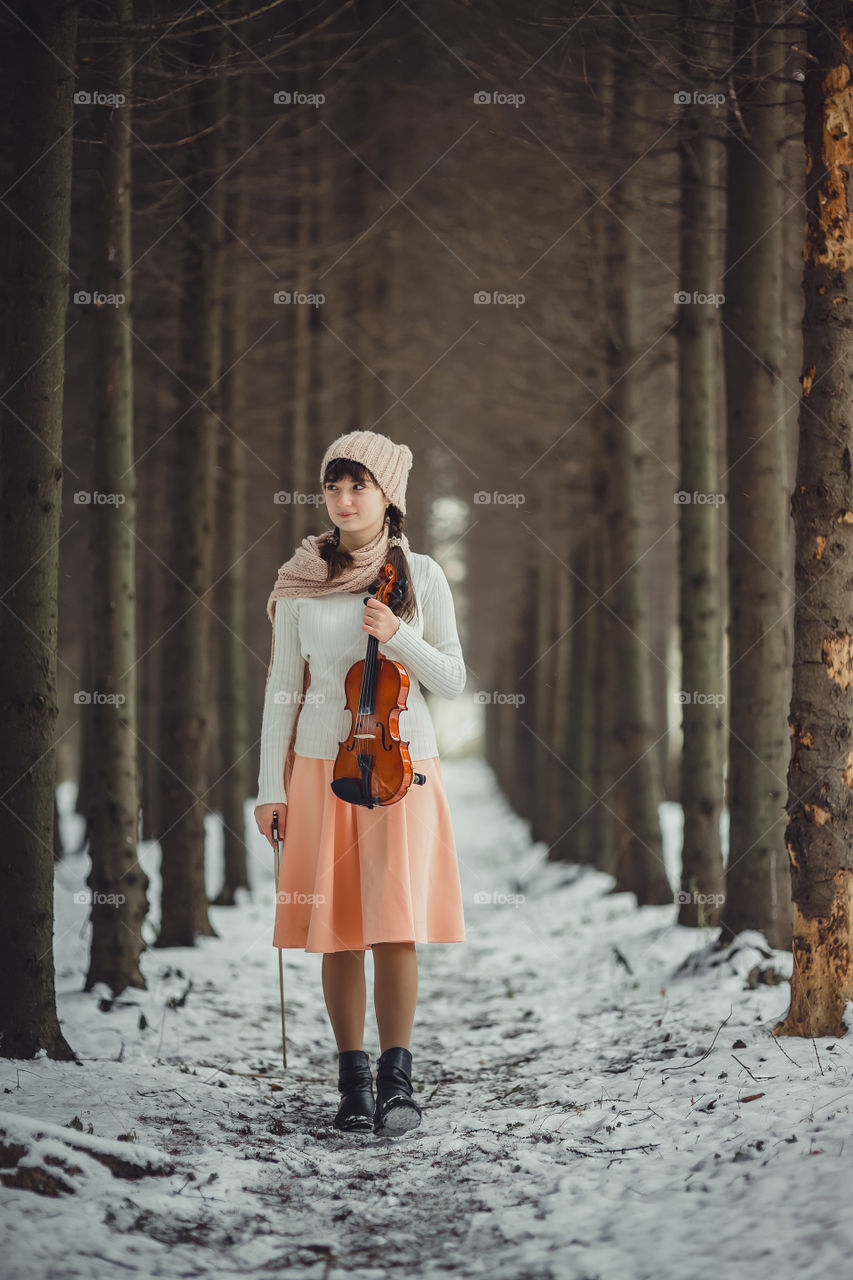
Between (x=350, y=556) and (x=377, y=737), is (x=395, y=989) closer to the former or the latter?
(x=377, y=737)

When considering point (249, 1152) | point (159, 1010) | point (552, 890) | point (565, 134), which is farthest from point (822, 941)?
point (552, 890)

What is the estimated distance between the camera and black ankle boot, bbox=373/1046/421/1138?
411 cm

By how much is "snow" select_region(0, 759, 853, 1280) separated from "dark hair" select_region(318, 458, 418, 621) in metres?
1.98

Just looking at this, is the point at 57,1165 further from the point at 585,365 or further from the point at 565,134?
the point at 585,365

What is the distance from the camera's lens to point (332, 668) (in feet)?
14.5

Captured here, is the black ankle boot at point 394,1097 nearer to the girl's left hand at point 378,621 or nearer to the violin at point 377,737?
the violin at point 377,737

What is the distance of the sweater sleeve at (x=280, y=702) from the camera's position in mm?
4480

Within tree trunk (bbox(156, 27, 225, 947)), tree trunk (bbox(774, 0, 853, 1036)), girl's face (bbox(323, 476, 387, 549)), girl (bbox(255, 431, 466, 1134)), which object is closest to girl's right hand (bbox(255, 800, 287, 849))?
girl (bbox(255, 431, 466, 1134))

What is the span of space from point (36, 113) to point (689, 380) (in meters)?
A: 4.94

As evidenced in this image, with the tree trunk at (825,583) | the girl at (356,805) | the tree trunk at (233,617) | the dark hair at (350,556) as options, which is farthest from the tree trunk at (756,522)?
the tree trunk at (233,617)

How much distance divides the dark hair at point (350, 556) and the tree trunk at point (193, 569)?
4.19 m

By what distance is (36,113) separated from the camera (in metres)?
4.98

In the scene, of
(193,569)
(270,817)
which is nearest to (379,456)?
(270,817)

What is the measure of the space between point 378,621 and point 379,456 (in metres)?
0.71
